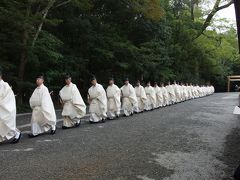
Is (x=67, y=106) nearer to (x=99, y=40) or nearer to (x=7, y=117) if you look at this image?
(x=7, y=117)

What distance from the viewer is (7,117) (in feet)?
33.5

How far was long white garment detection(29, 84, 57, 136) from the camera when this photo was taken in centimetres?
1176

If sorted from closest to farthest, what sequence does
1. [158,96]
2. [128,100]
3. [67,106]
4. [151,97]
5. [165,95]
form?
[67,106] → [128,100] → [151,97] → [158,96] → [165,95]

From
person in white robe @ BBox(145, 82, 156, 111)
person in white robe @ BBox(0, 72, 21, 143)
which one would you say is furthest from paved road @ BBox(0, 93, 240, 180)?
person in white robe @ BBox(145, 82, 156, 111)

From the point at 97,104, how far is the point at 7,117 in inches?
233

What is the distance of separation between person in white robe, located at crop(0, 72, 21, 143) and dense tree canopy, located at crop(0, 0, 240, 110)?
9.82 meters

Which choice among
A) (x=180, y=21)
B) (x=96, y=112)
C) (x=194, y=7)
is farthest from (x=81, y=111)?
(x=194, y=7)

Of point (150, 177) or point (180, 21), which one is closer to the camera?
point (150, 177)

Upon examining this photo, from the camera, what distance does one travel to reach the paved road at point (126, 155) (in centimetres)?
669

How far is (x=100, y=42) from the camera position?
1141 inches

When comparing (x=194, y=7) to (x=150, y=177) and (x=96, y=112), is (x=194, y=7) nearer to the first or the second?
(x=96, y=112)

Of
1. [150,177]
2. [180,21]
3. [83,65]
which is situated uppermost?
[180,21]

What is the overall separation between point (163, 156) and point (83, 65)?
20.5 meters

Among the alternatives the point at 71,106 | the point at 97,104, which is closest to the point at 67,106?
the point at 71,106
